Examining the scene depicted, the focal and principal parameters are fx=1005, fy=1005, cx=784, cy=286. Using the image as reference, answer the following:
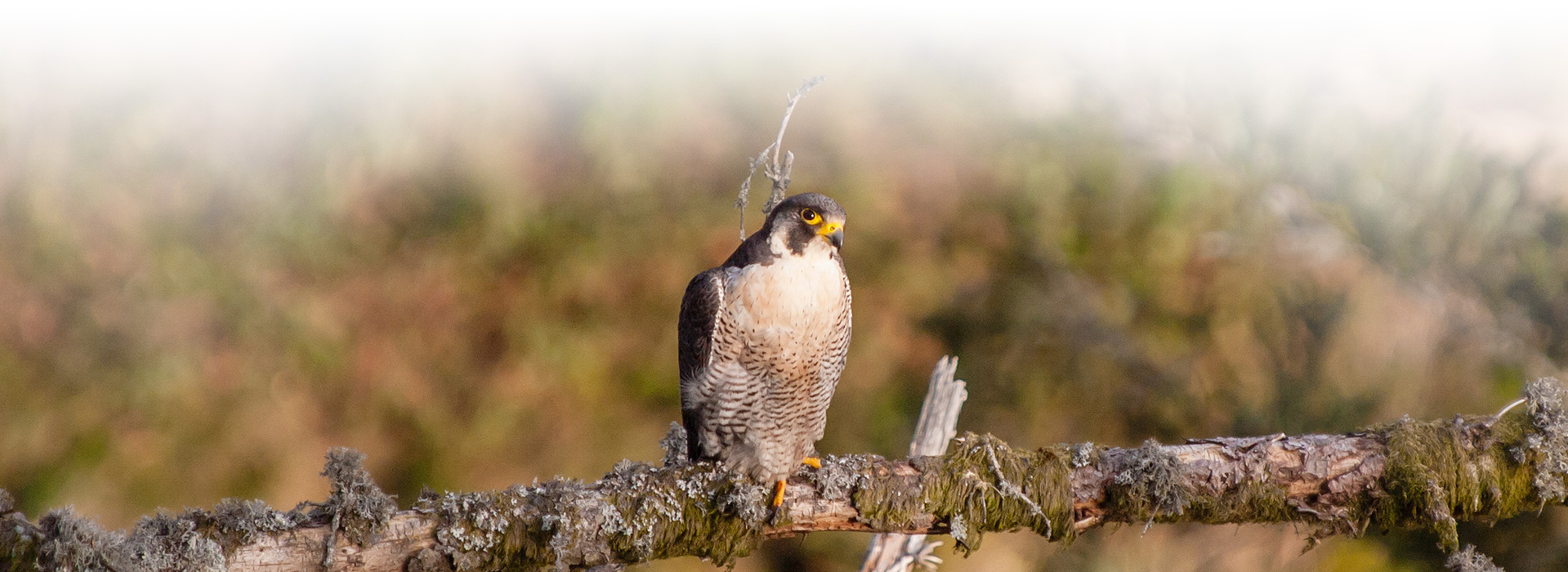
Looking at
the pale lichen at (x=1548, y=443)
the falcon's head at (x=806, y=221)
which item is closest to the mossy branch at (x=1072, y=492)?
the pale lichen at (x=1548, y=443)

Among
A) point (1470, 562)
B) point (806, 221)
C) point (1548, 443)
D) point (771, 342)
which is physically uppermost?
point (806, 221)

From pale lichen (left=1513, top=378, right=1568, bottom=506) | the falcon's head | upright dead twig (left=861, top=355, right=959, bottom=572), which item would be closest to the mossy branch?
pale lichen (left=1513, top=378, right=1568, bottom=506)

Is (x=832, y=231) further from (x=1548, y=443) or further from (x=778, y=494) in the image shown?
(x=1548, y=443)

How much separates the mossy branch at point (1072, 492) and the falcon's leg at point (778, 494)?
14mm

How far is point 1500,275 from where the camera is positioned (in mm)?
2648

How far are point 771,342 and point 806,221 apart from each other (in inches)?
7.8

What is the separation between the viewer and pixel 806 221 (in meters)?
1.44

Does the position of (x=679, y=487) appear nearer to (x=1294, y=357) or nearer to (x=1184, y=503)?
(x=1184, y=503)

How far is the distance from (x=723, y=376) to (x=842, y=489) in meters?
0.27

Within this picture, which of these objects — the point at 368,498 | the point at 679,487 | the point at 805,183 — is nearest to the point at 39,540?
the point at 368,498

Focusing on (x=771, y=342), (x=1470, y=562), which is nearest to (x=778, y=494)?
(x=771, y=342)

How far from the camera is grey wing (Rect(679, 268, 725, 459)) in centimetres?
154

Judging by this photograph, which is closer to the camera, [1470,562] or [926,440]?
[1470,562]

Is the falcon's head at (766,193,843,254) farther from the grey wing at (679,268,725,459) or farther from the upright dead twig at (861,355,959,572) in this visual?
the upright dead twig at (861,355,959,572)
